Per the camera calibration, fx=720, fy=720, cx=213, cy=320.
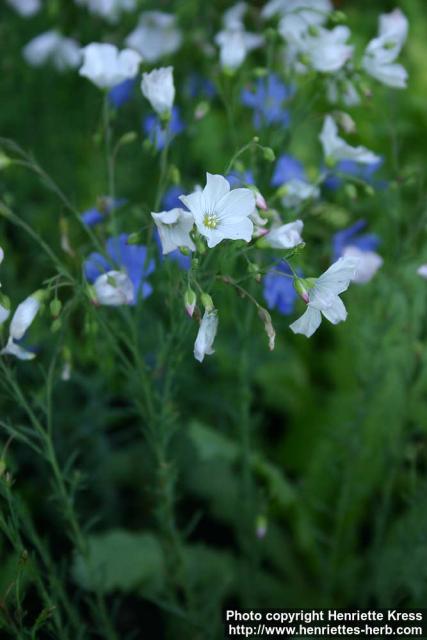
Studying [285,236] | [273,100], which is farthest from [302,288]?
[273,100]

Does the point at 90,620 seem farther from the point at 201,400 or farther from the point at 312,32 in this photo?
the point at 312,32

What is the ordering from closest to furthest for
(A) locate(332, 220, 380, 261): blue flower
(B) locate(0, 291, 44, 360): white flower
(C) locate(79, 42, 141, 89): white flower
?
(B) locate(0, 291, 44, 360): white flower < (C) locate(79, 42, 141, 89): white flower < (A) locate(332, 220, 380, 261): blue flower

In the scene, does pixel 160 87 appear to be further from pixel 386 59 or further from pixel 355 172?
pixel 355 172

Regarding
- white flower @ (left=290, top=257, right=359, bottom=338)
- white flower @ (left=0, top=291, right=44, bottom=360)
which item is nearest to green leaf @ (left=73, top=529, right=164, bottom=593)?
white flower @ (left=0, top=291, right=44, bottom=360)

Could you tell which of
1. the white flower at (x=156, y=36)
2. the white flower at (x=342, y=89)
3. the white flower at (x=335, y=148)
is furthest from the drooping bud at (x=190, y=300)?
the white flower at (x=156, y=36)

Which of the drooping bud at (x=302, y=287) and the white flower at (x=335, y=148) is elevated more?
the drooping bud at (x=302, y=287)

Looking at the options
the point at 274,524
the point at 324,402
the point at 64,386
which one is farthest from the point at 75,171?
the point at 274,524

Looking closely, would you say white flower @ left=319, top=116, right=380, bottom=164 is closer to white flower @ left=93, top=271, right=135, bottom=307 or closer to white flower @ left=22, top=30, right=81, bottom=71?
white flower @ left=93, top=271, right=135, bottom=307

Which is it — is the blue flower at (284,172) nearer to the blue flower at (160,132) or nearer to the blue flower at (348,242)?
the blue flower at (348,242)
